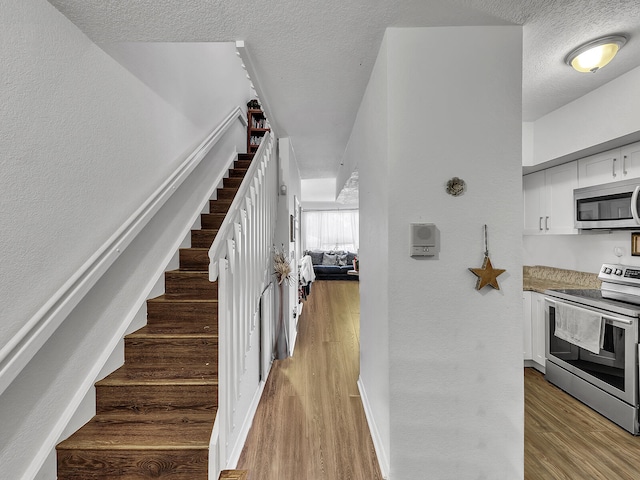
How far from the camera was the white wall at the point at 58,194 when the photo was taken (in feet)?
3.81

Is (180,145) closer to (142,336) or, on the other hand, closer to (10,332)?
(142,336)

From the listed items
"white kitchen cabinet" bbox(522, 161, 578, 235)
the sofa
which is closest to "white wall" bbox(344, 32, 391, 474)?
"white kitchen cabinet" bbox(522, 161, 578, 235)

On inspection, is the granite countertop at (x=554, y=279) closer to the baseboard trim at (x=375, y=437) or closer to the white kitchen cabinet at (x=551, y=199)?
the white kitchen cabinet at (x=551, y=199)

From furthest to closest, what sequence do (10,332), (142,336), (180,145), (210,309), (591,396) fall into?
(180,145)
(591,396)
(210,309)
(142,336)
(10,332)

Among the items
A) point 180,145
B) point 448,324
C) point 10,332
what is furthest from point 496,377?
point 180,145

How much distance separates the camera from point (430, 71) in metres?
1.42

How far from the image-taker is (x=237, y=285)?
163 centimetres

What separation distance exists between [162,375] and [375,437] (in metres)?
1.37

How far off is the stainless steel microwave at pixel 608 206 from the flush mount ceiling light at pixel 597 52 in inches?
43.2

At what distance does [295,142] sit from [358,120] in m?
1.15

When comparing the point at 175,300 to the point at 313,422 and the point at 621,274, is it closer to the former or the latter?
the point at 313,422

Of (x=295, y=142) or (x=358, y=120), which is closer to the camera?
(x=358, y=120)

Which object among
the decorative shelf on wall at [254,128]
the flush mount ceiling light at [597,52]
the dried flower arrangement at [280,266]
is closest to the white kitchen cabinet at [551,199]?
the flush mount ceiling light at [597,52]

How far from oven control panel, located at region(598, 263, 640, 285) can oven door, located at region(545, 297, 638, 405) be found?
31 centimetres
